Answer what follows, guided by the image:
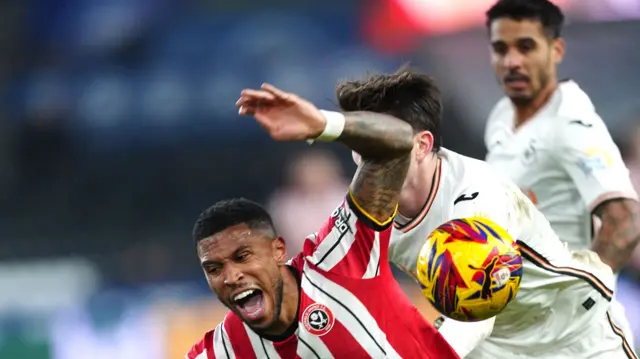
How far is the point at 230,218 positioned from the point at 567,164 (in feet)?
→ 6.61

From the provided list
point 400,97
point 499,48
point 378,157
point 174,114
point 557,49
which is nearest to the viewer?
point 378,157

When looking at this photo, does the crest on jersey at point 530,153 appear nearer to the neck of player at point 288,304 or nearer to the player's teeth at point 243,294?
the neck of player at point 288,304

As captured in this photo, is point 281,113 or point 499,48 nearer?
point 281,113

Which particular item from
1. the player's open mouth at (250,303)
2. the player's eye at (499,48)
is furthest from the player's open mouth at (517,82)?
the player's open mouth at (250,303)

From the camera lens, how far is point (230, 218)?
400 cm

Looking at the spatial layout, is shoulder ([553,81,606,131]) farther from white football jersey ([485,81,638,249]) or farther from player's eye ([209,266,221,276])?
player's eye ([209,266,221,276])

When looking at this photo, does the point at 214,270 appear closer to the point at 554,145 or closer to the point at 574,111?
the point at 554,145

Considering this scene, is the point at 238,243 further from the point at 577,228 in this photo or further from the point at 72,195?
the point at 72,195

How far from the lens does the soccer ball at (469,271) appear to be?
12.0ft

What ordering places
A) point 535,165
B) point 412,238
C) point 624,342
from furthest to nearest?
point 535,165, point 624,342, point 412,238

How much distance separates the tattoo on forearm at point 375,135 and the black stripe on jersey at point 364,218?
0.24 m

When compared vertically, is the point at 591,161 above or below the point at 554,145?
below

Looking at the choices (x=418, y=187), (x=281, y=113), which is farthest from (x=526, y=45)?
(x=281, y=113)

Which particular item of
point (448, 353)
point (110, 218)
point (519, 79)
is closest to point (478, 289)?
point (448, 353)
